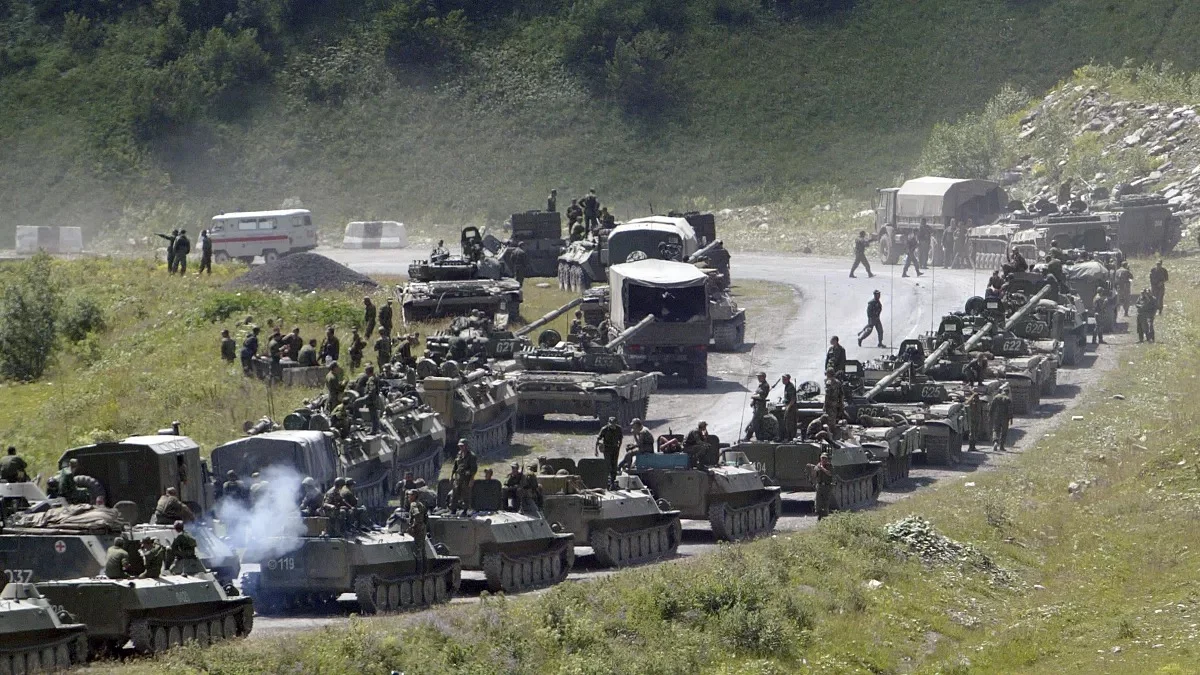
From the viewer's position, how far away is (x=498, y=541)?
26.7 meters

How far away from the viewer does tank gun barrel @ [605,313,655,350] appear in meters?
43.9

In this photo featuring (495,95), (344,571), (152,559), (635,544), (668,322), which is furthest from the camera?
(495,95)

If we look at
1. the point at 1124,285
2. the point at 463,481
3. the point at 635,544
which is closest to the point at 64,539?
the point at 463,481

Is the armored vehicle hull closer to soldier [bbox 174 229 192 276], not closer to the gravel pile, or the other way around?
the gravel pile

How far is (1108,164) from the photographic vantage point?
3004 inches

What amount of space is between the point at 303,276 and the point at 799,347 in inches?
601

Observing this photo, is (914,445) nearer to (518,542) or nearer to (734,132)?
(518,542)

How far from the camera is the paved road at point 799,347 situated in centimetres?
3550

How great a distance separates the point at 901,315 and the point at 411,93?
45822 mm

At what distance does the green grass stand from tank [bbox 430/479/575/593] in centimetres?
104

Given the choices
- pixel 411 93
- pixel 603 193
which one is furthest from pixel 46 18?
pixel 603 193

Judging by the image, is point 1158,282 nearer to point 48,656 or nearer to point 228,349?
point 228,349

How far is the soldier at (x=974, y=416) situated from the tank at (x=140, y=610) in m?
21.2

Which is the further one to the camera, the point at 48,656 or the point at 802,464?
the point at 802,464
